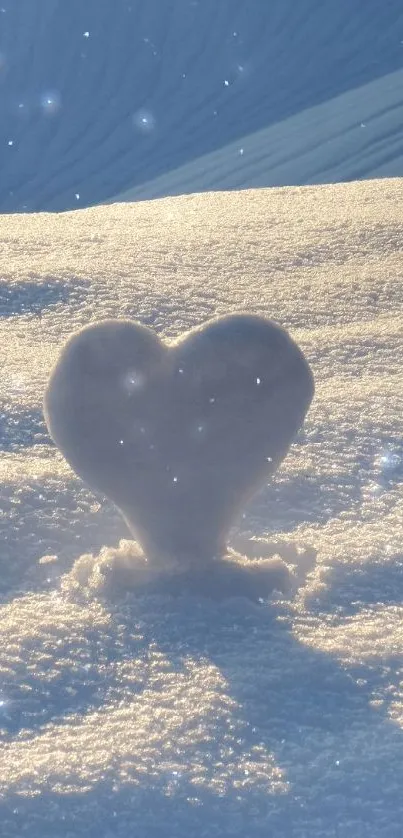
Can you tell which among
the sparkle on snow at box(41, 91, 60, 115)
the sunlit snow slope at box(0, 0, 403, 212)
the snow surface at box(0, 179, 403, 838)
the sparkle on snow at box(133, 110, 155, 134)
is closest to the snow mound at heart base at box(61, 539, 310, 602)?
the snow surface at box(0, 179, 403, 838)

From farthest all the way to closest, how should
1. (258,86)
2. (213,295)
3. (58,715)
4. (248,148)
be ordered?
1. (258,86)
2. (248,148)
3. (213,295)
4. (58,715)

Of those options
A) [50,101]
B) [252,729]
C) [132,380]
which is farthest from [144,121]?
[252,729]

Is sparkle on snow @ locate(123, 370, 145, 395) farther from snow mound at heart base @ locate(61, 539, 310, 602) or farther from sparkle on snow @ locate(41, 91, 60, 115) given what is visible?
sparkle on snow @ locate(41, 91, 60, 115)

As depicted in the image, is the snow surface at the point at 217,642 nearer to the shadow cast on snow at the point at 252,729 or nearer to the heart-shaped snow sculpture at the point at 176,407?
the shadow cast on snow at the point at 252,729

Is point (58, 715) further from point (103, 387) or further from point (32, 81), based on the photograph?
point (32, 81)

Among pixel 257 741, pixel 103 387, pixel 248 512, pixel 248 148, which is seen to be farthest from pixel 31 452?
pixel 248 148

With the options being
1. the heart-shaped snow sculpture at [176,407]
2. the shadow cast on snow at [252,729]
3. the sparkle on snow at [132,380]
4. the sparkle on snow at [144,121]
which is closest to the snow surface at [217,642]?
the shadow cast on snow at [252,729]

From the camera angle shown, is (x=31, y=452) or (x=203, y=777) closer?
(x=203, y=777)
